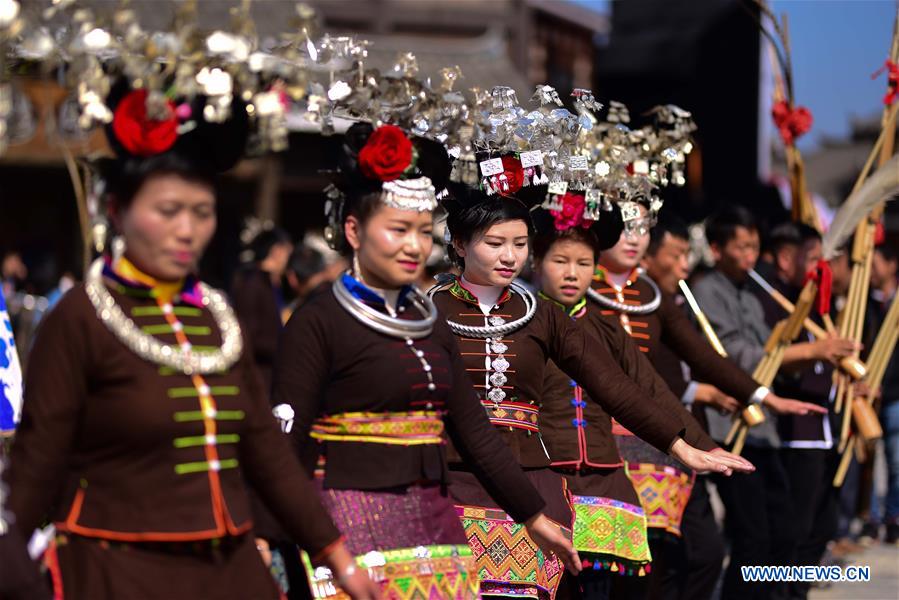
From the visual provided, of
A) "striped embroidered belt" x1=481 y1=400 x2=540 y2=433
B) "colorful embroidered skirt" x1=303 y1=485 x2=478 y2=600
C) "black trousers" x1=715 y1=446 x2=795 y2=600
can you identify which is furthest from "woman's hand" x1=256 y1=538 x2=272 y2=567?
"black trousers" x1=715 y1=446 x2=795 y2=600

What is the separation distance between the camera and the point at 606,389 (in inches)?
206

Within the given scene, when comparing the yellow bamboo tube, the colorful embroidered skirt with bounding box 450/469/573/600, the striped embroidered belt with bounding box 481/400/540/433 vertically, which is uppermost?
the striped embroidered belt with bounding box 481/400/540/433

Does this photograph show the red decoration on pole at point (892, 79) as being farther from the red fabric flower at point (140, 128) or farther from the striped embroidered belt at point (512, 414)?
the red fabric flower at point (140, 128)

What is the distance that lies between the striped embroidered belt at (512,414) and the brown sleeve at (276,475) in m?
1.72

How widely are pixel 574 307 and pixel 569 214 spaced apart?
41 cm

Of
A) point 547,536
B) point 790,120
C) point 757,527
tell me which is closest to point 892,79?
point 790,120

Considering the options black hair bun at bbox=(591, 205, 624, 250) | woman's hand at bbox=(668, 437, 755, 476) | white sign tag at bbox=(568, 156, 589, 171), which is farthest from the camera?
black hair bun at bbox=(591, 205, 624, 250)

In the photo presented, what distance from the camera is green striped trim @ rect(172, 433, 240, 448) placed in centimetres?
334

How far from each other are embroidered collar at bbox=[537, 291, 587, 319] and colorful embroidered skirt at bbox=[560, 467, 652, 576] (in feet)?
2.10

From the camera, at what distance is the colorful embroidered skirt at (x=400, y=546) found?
160 inches

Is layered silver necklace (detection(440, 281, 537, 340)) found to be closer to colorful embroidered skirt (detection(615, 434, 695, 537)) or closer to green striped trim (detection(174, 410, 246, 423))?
colorful embroidered skirt (detection(615, 434, 695, 537))

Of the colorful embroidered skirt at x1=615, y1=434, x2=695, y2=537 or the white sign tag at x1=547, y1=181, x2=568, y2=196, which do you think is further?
the colorful embroidered skirt at x1=615, y1=434, x2=695, y2=537

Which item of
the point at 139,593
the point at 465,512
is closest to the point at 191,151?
the point at 139,593

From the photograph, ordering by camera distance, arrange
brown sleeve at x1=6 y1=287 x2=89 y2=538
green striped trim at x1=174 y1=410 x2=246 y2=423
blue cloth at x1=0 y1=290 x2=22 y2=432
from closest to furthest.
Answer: brown sleeve at x1=6 y1=287 x2=89 y2=538 < green striped trim at x1=174 y1=410 x2=246 y2=423 < blue cloth at x1=0 y1=290 x2=22 y2=432
